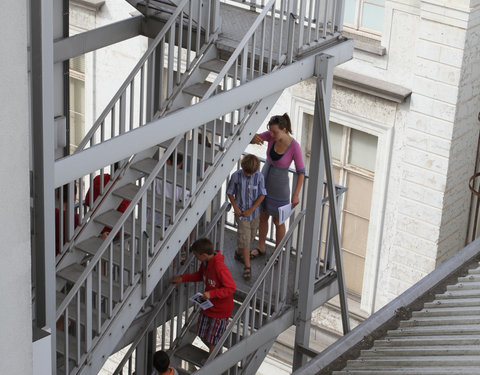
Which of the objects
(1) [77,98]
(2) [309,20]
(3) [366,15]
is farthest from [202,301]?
(1) [77,98]

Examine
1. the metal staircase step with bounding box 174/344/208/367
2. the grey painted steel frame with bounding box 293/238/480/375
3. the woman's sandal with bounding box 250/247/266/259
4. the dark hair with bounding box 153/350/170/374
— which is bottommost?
the metal staircase step with bounding box 174/344/208/367

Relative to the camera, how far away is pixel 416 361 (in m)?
7.76

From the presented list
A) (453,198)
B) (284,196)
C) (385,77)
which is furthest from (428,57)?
(284,196)

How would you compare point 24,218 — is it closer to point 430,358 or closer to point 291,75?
point 430,358

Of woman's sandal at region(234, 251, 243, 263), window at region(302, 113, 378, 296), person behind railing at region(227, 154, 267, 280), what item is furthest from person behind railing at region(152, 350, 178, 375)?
window at region(302, 113, 378, 296)

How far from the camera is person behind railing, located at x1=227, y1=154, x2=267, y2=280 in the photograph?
382 inches

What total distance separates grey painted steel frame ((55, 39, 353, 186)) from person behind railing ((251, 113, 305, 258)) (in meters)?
0.78

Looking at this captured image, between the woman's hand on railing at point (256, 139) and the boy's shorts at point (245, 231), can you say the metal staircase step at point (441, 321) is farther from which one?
the woman's hand on railing at point (256, 139)

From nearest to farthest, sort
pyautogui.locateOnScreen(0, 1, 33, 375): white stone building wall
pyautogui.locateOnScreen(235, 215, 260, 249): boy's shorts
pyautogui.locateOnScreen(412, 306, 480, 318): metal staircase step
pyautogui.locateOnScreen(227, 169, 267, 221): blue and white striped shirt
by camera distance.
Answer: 1. pyautogui.locateOnScreen(0, 1, 33, 375): white stone building wall
2. pyautogui.locateOnScreen(412, 306, 480, 318): metal staircase step
3. pyautogui.locateOnScreen(227, 169, 267, 221): blue and white striped shirt
4. pyautogui.locateOnScreen(235, 215, 260, 249): boy's shorts

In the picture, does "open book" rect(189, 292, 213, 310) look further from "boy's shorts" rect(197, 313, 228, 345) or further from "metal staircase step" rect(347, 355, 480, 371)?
"metal staircase step" rect(347, 355, 480, 371)

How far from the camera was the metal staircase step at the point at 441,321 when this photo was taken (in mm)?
8375

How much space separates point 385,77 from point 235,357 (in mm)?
7199

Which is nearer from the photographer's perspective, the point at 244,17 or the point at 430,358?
the point at 430,358

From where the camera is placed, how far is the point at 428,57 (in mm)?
15133
